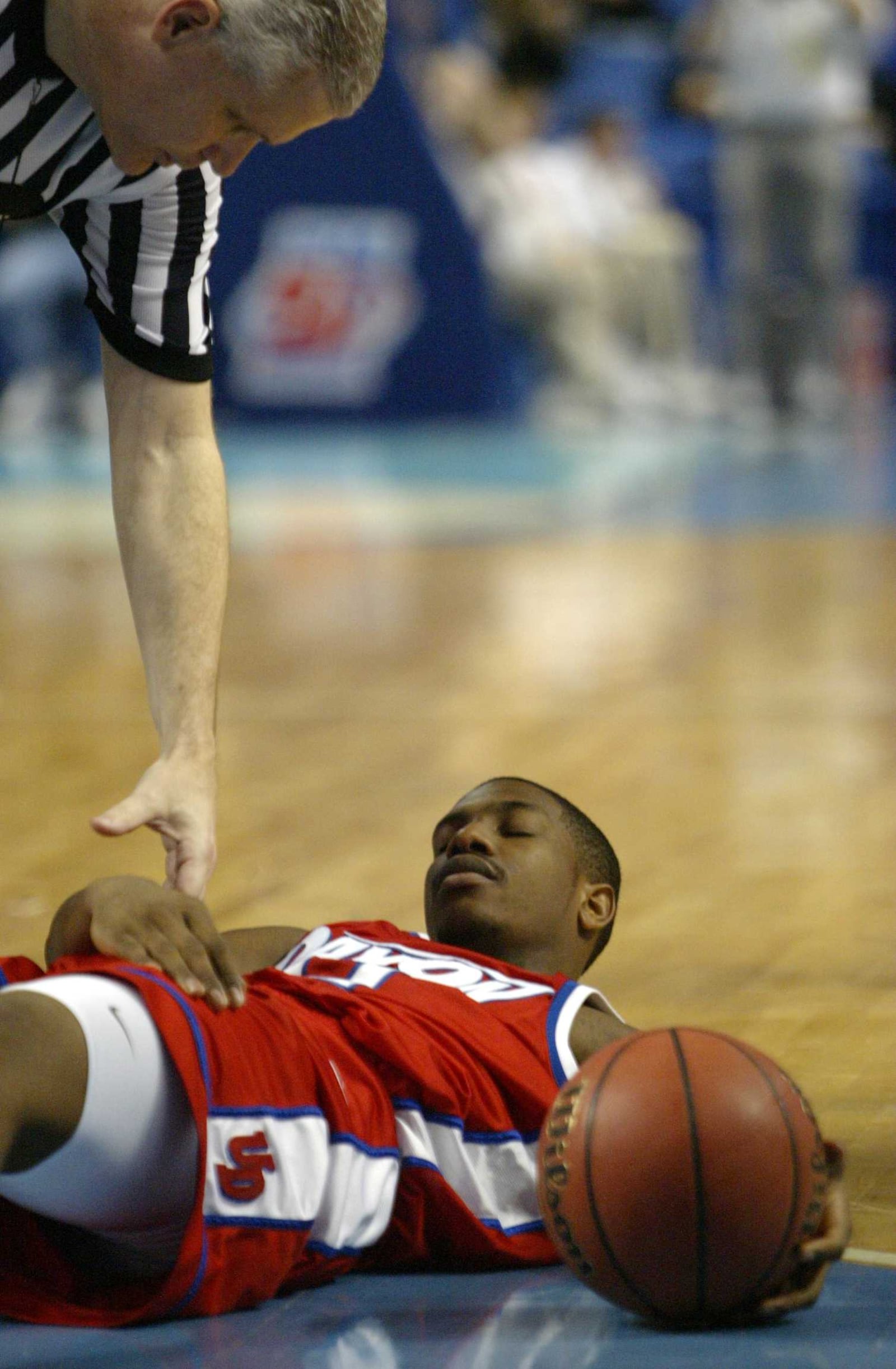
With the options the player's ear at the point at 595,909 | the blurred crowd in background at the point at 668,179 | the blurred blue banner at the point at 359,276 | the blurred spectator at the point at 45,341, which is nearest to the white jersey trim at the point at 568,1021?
the player's ear at the point at 595,909

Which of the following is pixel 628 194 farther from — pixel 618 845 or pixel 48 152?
pixel 48 152

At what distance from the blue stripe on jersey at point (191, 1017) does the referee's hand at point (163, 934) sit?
16 millimetres

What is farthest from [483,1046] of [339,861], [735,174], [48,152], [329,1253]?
[735,174]

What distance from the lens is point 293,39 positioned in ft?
7.69

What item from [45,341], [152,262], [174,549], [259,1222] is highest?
[152,262]

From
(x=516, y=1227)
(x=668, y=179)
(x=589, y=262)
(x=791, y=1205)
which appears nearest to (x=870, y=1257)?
(x=791, y=1205)

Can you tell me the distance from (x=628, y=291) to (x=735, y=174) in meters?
2.42

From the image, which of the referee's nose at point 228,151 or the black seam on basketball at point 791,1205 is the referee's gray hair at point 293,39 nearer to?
the referee's nose at point 228,151

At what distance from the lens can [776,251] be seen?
42.7ft

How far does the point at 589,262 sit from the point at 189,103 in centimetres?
1245

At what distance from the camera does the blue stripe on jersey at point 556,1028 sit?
8.02ft

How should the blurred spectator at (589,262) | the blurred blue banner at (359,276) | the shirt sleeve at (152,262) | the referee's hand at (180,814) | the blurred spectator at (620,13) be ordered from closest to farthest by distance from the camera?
the referee's hand at (180,814) → the shirt sleeve at (152,262) → the blurred blue banner at (359,276) → the blurred spectator at (589,262) → the blurred spectator at (620,13)

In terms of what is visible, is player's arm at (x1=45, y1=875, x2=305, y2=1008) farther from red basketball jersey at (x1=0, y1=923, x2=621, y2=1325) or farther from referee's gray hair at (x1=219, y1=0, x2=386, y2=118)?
referee's gray hair at (x1=219, y1=0, x2=386, y2=118)

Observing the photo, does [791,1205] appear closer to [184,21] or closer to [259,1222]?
[259,1222]
